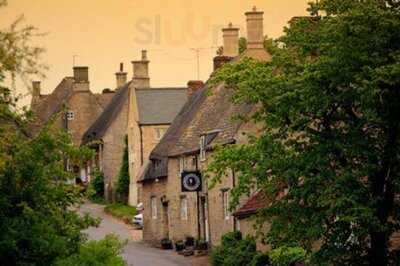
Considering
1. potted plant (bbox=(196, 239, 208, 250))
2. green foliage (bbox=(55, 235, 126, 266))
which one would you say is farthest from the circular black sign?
green foliage (bbox=(55, 235, 126, 266))

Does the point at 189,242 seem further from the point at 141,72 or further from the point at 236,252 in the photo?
the point at 141,72

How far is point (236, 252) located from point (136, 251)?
14800 mm

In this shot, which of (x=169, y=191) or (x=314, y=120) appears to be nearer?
(x=314, y=120)

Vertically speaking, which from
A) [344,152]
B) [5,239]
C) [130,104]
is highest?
[130,104]

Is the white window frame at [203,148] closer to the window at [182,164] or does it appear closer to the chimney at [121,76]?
the window at [182,164]

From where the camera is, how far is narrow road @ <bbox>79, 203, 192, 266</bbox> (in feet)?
199

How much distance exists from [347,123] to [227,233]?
22444 millimetres

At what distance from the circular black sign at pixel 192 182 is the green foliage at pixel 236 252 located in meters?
8.36

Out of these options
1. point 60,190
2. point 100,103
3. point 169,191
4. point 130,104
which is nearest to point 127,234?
point 169,191

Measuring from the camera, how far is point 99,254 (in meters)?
30.9

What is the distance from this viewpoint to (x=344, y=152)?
35.7 m

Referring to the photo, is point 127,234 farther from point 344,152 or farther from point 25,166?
point 25,166

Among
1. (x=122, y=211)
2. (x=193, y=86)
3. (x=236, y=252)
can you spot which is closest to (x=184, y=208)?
(x=193, y=86)

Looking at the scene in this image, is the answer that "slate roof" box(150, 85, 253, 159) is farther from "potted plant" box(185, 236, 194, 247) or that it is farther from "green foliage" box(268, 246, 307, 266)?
"green foliage" box(268, 246, 307, 266)
